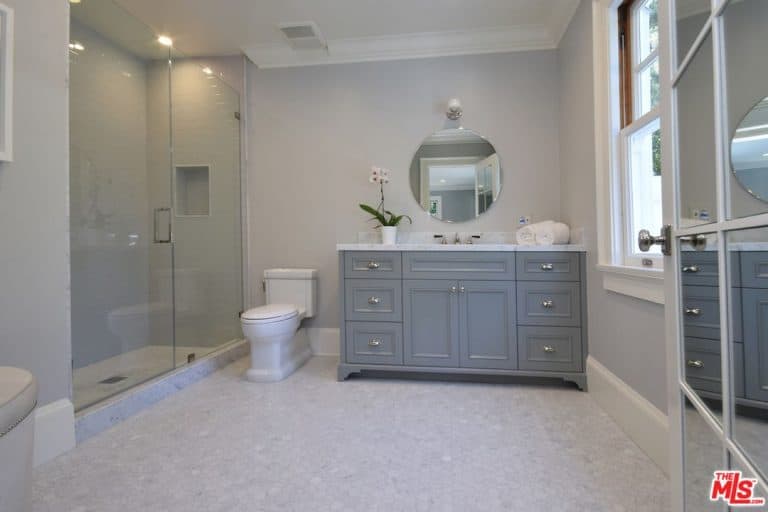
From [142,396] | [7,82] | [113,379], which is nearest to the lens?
[7,82]

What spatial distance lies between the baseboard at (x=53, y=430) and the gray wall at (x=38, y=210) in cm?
4

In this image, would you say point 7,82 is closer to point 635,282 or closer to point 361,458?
point 361,458

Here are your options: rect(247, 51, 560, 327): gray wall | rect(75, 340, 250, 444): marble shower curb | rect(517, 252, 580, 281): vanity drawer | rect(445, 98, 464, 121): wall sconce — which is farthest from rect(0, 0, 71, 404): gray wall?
rect(517, 252, 580, 281): vanity drawer

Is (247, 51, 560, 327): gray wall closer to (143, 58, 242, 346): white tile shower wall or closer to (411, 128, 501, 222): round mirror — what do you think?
(411, 128, 501, 222): round mirror

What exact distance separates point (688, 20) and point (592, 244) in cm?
147

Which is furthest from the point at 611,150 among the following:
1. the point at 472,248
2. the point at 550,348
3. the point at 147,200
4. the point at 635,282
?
the point at 147,200

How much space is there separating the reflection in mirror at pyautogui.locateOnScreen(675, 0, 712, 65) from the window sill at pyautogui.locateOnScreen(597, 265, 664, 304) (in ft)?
2.84

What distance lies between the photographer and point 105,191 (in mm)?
2549

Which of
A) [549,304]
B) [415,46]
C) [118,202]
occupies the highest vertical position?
[415,46]

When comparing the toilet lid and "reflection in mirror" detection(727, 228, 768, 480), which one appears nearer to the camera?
"reflection in mirror" detection(727, 228, 768, 480)

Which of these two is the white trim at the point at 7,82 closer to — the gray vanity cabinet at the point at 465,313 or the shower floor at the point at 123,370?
the shower floor at the point at 123,370

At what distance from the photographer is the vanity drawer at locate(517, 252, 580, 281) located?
2.21 metres

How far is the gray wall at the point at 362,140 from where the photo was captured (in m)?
2.76

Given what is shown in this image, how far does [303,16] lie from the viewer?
2539 millimetres
